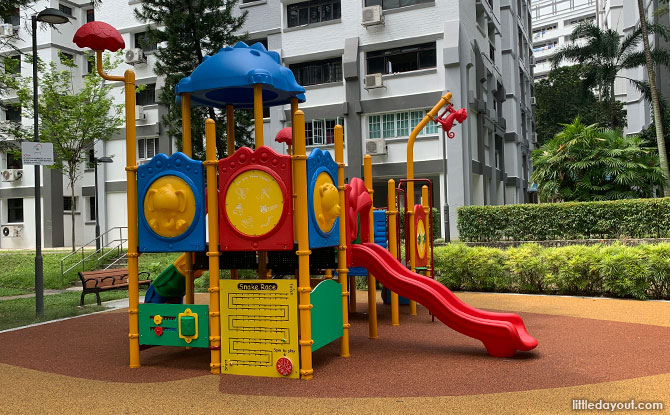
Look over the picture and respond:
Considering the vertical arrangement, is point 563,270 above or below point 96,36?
below

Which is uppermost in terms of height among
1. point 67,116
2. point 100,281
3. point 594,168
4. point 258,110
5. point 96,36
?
point 67,116

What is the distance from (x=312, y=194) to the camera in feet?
21.5

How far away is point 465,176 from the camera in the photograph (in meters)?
24.7

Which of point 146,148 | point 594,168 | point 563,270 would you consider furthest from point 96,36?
point 146,148

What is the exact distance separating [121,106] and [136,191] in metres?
20.8

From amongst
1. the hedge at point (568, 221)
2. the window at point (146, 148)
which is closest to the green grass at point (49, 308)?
the hedge at point (568, 221)

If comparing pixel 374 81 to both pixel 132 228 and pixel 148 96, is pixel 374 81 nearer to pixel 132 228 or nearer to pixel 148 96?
pixel 148 96

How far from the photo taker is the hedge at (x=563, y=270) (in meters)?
11.3

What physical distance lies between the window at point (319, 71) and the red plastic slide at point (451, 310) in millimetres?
20086

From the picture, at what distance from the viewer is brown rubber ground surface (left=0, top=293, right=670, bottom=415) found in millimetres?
5230

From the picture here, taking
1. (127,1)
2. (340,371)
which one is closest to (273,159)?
(340,371)

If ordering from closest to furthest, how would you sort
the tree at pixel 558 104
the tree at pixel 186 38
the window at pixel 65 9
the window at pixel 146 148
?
the tree at pixel 186 38
the window at pixel 146 148
the window at pixel 65 9
the tree at pixel 558 104
